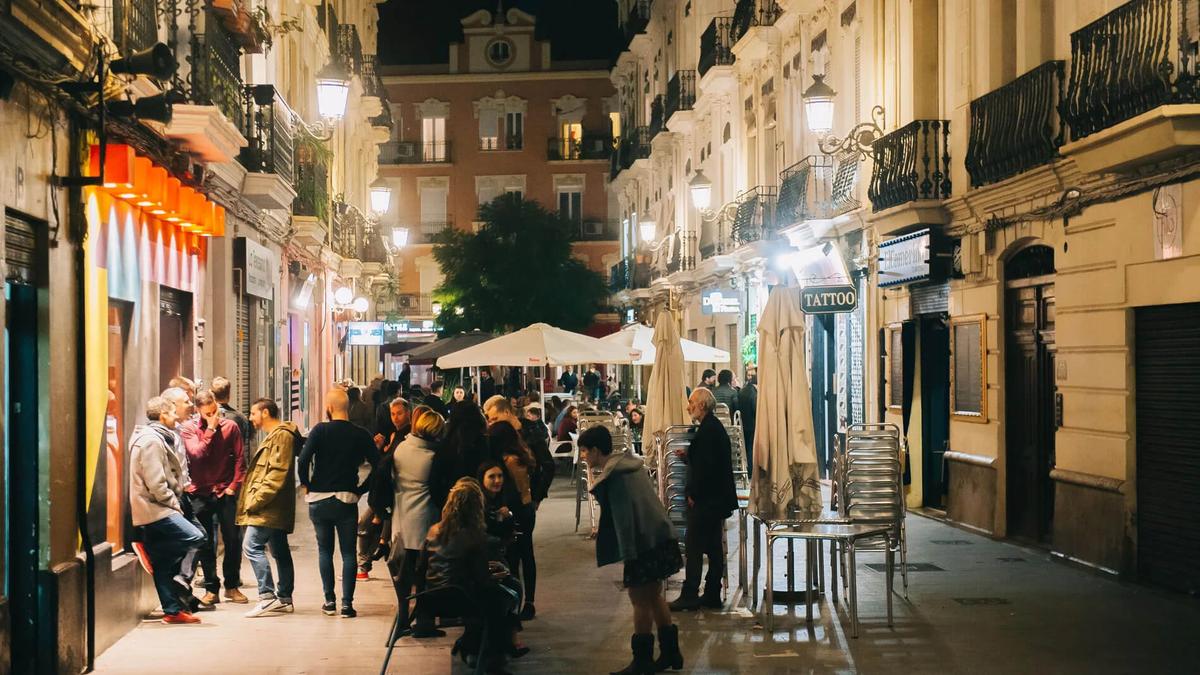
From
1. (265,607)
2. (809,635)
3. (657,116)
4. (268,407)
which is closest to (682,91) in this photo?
(657,116)

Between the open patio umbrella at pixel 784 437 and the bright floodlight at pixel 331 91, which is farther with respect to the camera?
the bright floodlight at pixel 331 91

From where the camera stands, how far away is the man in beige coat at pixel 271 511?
11578 millimetres

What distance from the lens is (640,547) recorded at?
9.27m

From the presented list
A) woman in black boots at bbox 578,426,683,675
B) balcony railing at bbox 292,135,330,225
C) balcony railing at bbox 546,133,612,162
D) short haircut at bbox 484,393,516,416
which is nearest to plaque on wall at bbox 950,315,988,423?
short haircut at bbox 484,393,516,416

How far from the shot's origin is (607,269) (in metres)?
61.7

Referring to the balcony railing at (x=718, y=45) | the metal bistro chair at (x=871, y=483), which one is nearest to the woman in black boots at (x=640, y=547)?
the metal bistro chair at (x=871, y=483)

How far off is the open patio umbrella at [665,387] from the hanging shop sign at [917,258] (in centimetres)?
345

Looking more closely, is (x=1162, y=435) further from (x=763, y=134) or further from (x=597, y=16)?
(x=597, y=16)

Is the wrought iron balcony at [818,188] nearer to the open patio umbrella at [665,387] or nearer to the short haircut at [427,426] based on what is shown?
the open patio umbrella at [665,387]

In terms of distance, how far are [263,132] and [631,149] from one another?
32.4m

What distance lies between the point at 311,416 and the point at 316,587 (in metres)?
16.5

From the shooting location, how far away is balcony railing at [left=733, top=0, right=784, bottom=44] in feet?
90.4

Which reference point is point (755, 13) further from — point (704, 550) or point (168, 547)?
point (168, 547)

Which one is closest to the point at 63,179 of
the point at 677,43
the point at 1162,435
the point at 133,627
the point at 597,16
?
the point at 133,627
